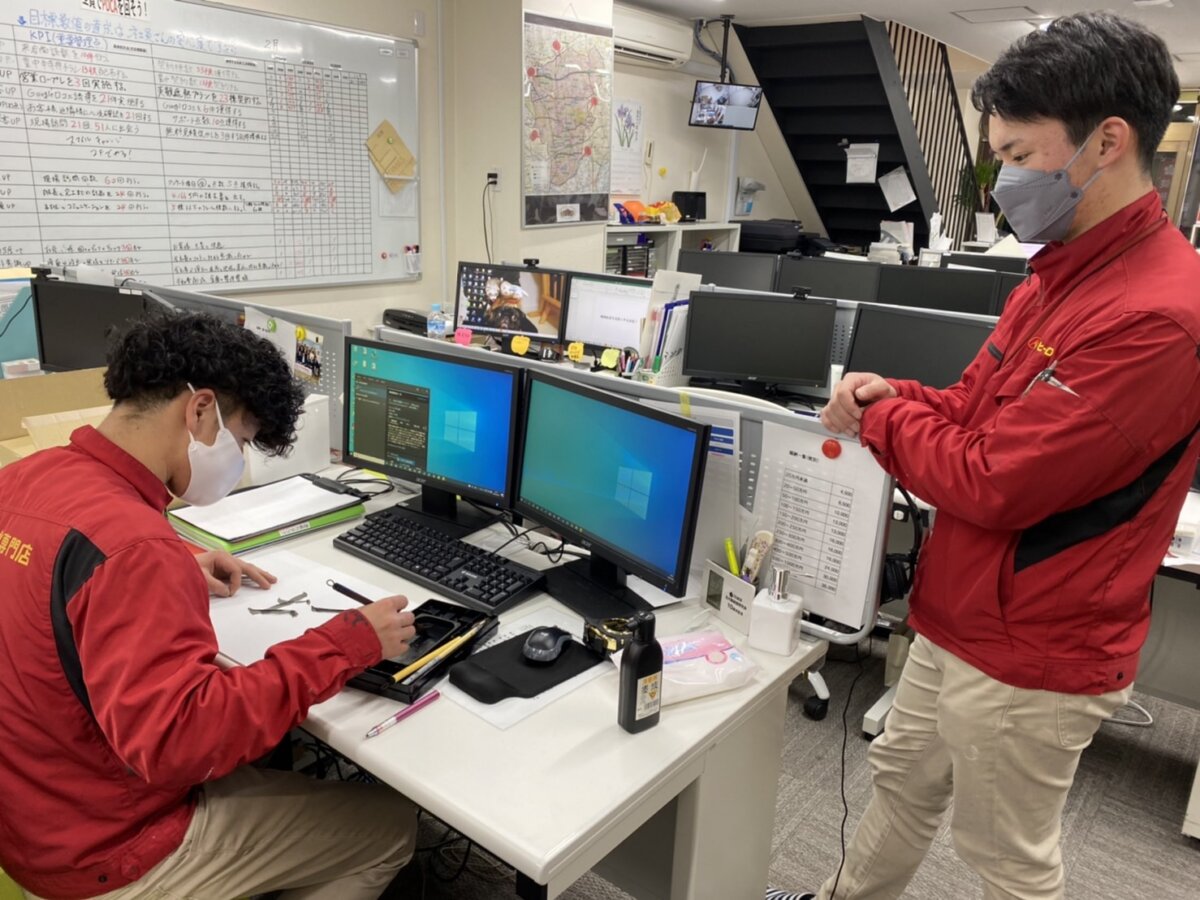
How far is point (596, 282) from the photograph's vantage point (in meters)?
3.74

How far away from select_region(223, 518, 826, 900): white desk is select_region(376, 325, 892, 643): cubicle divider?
0.11m

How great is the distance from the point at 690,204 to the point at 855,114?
1565 mm

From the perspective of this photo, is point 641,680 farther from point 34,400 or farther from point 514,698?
point 34,400

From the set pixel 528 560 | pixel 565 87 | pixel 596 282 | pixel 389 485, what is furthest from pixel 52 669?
pixel 565 87

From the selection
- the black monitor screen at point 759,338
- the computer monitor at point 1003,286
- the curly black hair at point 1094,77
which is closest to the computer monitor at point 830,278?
the computer monitor at point 1003,286

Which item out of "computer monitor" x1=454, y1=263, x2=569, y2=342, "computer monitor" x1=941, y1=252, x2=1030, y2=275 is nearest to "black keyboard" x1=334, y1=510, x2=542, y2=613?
"computer monitor" x1=454, y1=263, x2=569, y2=342

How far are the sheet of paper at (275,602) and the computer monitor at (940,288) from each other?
2.93m

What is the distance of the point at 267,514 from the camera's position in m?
1.88

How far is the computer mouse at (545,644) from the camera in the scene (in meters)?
1.34

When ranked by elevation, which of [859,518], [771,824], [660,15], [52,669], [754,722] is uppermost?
[660,15]

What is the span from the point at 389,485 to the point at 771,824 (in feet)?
4.16

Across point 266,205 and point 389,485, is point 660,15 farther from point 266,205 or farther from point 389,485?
point 389,485

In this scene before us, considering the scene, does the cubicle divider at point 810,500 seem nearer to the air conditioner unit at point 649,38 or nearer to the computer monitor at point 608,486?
the computer monitor at point 608,486

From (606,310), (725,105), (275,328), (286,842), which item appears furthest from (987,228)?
(286,842)
